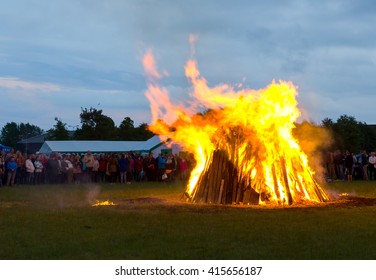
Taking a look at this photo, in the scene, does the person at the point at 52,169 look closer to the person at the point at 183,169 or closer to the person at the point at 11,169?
the person at the point at 11,169

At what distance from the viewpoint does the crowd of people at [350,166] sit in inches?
1161

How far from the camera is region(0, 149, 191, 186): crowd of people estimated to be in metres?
26.6

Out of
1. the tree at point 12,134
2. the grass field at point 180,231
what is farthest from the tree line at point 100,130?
the grass field at point 180,231

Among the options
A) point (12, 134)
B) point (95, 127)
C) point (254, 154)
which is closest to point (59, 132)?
point (95, 127)

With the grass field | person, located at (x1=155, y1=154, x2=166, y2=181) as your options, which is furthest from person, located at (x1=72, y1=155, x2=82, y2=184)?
the grass field

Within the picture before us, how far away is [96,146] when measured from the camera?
158ft

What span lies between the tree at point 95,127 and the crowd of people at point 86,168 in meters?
49.1

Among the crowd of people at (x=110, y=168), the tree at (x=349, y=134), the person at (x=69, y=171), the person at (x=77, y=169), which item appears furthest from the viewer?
the tree at (x=349, y=134)

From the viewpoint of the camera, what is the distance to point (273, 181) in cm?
1678

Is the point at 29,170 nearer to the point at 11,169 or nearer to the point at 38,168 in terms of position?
the point at 38,168

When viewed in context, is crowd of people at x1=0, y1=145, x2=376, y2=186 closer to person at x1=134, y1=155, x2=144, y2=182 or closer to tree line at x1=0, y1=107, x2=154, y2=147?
person at x1=134, y1=155, x2=144, y2=182

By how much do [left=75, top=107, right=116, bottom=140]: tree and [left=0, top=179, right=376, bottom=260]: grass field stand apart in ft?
204
